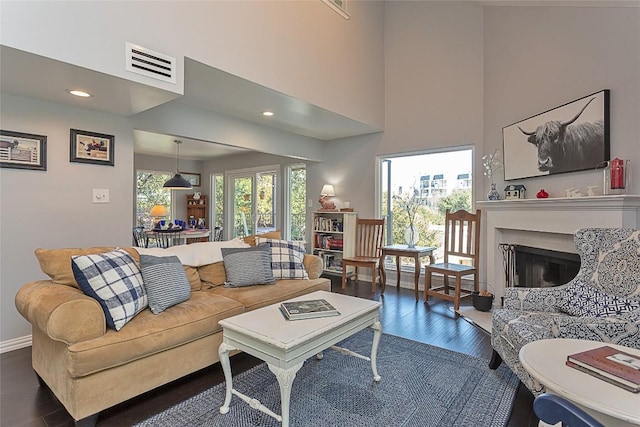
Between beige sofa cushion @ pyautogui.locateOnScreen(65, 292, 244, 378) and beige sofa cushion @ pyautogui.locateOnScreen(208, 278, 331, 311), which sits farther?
beige sofa cushion @ pyautogui.locateOnScreen(208, 278, 331, 311)

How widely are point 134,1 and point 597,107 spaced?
367 centimetres

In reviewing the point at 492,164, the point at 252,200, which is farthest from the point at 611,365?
the point at 252,200

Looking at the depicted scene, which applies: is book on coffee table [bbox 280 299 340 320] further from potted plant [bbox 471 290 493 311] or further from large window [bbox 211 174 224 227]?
large window [bbox 211 174 224 227]

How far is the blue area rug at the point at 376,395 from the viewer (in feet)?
5.82

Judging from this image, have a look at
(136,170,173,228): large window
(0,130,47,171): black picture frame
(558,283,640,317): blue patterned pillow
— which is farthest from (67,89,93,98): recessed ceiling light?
(136,170,173,228): large window

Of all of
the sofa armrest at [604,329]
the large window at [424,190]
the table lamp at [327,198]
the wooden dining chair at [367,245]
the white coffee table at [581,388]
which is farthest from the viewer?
the table lamp at [327,198]

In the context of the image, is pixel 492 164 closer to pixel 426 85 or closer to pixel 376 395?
pixel 426 85

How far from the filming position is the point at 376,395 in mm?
2006

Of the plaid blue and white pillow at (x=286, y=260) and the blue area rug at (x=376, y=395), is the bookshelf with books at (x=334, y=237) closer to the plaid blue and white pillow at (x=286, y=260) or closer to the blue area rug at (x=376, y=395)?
the plaid blue and white pillow at (x=286, y=260)

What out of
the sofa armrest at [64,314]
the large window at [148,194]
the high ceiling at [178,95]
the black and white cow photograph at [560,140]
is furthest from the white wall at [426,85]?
the large window at [148,194]

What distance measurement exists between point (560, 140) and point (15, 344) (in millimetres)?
5100

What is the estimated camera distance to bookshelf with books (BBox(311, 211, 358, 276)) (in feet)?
17.1

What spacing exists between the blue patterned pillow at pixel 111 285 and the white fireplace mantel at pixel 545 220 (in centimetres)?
333

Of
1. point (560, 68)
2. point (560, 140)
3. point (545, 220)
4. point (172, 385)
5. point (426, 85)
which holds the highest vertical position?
point (426, 85)
